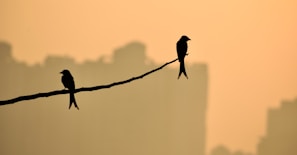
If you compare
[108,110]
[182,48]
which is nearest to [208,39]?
[182,48]

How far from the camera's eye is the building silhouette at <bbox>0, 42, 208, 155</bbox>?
1330mm

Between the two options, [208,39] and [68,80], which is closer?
[68,80]

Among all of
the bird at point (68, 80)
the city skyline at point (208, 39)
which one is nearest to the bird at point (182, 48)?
the city skyline at point (208, 39)

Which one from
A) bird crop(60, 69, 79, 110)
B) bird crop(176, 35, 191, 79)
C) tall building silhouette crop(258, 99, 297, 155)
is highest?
bird crop(176, 35, 191, 79)

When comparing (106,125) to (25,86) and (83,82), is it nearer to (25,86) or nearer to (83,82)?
(83,82)

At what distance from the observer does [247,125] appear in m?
1.45

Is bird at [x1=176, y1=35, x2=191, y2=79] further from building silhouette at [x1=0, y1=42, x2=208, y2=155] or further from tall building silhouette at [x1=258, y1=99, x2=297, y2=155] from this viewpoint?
tall building silhouette at [x1=258, y1=99, x2=297, y2=155]

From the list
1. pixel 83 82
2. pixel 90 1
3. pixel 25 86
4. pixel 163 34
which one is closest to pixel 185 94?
pixel 163 34

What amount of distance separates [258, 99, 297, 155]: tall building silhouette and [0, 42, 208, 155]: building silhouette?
0.94 feet

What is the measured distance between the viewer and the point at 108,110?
137cm

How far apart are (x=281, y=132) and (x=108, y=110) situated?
0.76 meters

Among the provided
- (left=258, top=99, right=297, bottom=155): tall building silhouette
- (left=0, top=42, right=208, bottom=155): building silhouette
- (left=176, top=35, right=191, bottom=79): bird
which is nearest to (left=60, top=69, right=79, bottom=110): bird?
(left=0, top=42, right=208, bottom=155): building silhouette

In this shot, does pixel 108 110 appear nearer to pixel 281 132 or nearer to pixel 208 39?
pixel 208 39

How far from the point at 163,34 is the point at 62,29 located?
0.41 m
